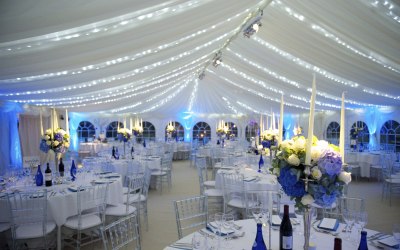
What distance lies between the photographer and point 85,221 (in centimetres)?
416

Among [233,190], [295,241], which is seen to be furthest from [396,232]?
[233,190]

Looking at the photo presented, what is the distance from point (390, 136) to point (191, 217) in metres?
11.1

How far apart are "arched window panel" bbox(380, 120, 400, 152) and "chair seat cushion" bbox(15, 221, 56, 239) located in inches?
469

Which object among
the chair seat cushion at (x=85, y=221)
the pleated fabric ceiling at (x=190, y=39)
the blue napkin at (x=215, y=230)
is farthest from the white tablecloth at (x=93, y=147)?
the blue napkin at (x=215, y=230)

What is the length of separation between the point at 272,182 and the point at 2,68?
4.31 m

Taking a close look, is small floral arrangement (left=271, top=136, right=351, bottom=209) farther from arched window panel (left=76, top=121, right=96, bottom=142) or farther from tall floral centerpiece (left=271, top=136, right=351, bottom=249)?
arched window panel (left=76, top=121, right=96, bottom=142)

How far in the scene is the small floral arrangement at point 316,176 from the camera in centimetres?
183

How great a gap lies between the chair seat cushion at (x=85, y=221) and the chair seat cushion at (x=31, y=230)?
210 mm

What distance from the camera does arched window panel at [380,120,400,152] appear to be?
11.4m

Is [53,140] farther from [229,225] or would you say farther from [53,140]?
[229,225]

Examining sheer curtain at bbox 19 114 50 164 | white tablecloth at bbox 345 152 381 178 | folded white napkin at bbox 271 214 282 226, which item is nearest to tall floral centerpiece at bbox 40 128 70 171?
folded white napkin at bbox 271 214 282 226

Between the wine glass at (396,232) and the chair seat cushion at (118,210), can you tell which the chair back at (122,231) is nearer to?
the chair seat cushion at (118,210)

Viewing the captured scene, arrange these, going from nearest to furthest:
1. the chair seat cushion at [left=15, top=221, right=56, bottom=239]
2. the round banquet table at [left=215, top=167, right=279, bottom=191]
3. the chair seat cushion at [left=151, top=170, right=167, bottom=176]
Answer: the chair seat cushion at [left=15, top=221, right=56, bottom=239], the round banquet table at [left=215, top=167, right=279, bottom=191], the chair seat cushion at [left=151, top=170, right=167, bottom=176]

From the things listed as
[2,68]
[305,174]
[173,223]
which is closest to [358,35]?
[305,174]
